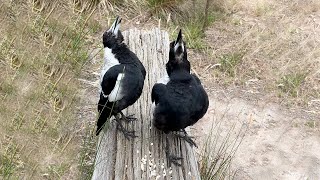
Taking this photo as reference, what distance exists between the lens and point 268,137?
5051mm

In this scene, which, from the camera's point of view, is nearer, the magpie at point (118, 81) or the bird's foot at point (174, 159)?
the bird's foot at point (174, 159)

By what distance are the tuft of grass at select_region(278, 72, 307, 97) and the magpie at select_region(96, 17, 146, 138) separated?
8.21 ft

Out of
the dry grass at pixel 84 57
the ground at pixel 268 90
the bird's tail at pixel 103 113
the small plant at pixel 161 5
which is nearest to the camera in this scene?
the bird's tail at pixel 103 113

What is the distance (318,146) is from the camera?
4.98 m

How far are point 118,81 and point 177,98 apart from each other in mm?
373

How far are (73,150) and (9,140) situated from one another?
0.76 metres

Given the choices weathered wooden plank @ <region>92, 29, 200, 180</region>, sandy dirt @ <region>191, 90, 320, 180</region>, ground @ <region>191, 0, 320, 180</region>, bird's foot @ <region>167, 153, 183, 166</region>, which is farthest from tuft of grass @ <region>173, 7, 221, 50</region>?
bird's foot @ <region>167, 153, 183, 166</region>

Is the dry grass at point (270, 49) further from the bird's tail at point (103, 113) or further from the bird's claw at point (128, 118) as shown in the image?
the bird's tail at point (103, 113)

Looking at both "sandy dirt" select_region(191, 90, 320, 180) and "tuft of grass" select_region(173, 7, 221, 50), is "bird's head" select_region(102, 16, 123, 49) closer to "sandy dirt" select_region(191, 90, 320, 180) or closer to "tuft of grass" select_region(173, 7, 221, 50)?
"sandy dirt" select_region(191, 90, 320, 180)

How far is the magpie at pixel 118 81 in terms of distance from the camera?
3355 mm

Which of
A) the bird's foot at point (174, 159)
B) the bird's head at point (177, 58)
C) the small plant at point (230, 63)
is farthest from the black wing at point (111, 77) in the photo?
the small plant at point (230, 63)

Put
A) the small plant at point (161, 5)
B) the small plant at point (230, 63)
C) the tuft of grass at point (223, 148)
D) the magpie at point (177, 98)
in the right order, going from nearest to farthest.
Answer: the magpie at point (177, 98) → the tuft of grass at point (223, 148) → the small plant at point (230, 63) → the small plant at point (161, 5)

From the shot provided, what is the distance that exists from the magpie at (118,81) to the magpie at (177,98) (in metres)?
0.15

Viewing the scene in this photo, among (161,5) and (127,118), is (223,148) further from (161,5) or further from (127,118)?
(161,5)
